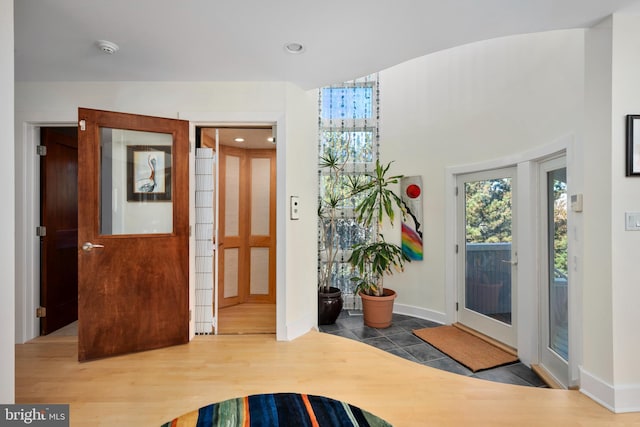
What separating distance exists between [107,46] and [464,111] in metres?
3.65

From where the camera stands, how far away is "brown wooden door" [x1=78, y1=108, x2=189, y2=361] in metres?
2.34

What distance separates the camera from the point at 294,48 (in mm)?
2203

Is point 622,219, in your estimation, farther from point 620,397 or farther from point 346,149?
point 346,149

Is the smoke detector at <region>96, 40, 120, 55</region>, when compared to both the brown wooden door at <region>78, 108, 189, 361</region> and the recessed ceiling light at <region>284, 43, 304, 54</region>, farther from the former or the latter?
the recessed ceiling light at <region>284, 43, 304, 54</region>

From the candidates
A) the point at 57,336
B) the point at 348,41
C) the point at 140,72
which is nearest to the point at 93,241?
the point at 57,336

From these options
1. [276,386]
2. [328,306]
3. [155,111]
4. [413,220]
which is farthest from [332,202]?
[276,386]

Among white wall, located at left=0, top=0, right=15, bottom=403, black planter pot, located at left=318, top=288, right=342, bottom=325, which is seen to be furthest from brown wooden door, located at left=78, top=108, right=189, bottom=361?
black planter pot, located at left=318, top=288, right=342, bottom=325

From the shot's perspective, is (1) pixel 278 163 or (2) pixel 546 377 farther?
(1) pixel 278 163

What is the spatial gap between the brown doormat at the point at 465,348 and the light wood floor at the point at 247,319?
1.80 meters

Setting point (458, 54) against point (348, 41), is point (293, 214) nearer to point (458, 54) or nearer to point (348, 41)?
point (348, 41)

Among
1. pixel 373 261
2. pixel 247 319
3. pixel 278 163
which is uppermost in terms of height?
pixel 278 163

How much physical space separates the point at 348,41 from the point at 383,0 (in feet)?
1.46

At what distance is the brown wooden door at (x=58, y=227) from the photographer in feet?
9.31

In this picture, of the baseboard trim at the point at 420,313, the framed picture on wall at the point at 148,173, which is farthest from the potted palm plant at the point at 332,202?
the framed picture on wall at the point at 148,173
